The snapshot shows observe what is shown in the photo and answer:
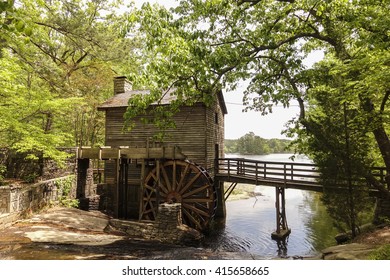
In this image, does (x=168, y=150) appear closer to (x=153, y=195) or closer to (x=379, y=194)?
(x=153, y=195)

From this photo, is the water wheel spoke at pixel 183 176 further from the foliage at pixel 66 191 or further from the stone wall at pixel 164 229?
the foliage at pixel 66 191

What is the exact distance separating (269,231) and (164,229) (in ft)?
23.4

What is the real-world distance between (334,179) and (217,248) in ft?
21.0

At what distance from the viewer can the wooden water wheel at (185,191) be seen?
41.1ft

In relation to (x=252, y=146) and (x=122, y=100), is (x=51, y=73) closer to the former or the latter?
(x=122, y=100)

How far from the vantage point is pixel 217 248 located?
37.2ft

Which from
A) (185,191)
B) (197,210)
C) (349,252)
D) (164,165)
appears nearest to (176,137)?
(164,165)

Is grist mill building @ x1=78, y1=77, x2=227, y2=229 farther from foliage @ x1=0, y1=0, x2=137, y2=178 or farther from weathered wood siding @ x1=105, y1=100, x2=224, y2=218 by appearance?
foliage @ x1=0, y1=0, x2=137, y2=178

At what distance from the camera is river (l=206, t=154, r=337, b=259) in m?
11.4

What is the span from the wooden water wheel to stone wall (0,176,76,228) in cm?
403

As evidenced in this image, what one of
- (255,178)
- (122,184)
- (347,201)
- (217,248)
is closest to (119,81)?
(122,184)

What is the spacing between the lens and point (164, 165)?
1310 centimetres

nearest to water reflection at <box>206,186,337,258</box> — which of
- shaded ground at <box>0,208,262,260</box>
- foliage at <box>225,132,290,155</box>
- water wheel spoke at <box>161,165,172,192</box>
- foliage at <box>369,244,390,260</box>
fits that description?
shaded ground at <box>0,208,262,260</box>

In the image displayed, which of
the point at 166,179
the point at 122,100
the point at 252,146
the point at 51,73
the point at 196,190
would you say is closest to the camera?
the point at 51,73
